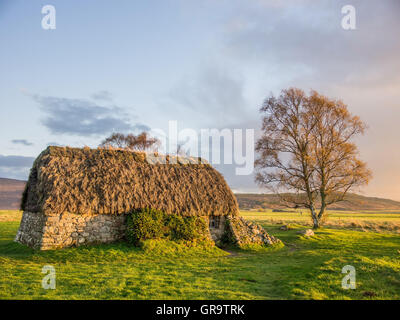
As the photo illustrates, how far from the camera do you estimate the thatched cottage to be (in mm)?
14320

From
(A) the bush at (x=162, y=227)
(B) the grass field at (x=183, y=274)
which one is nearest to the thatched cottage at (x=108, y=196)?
(A) the bush at (x=162, y=227)

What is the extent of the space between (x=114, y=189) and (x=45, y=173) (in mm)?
3754

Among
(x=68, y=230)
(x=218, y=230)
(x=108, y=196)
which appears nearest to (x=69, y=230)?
(x=68, y=230)

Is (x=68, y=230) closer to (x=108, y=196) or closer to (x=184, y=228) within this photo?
(x=108, y=196)

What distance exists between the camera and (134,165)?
1791 cm

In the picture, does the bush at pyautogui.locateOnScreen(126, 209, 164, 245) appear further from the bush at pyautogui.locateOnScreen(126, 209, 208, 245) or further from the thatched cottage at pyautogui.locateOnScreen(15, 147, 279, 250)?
the thatched cottage at pyautogui.locateOnScreen(15, 147, 279, 250)

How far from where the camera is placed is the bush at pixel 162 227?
1518 cm

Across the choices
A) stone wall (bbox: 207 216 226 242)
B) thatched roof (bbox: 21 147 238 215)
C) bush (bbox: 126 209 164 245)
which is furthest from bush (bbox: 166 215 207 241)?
stone wall (bbox: 207 216 226 242)

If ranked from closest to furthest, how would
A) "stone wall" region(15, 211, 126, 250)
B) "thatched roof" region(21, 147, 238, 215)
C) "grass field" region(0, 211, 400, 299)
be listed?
"grass field" region(0, 211, 400, 299)
"stone wall" region(15, 211, 126, 250)
"thatched roof" region(21, 147, 238, 215)

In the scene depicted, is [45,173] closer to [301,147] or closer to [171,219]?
[171,219]

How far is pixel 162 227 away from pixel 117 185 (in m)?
3.57

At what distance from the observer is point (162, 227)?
52.3 ft

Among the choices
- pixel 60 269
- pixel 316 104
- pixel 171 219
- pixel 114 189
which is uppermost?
pixel 316 104
